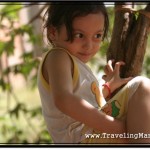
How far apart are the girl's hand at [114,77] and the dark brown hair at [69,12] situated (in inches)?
3.8

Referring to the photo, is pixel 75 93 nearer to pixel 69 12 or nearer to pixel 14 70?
pixel 69 12

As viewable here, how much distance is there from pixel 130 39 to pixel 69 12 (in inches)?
7.2

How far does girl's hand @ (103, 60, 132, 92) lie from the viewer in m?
0.94

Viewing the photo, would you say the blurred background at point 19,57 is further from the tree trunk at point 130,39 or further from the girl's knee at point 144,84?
the girl's knee at point 144,84

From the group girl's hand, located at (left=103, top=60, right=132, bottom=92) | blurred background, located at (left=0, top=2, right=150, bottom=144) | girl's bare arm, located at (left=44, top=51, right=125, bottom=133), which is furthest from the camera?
blurred background, located at (left=0, top=2, right=150, bottom=144)

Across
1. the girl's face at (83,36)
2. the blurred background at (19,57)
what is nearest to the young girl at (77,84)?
the girl's face at (83,36)

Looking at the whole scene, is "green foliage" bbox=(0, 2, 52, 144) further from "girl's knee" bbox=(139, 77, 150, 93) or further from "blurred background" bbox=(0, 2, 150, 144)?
"girl's knee" bbox=(139, 77, 150, 93)

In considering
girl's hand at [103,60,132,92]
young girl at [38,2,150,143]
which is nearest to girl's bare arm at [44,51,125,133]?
young girl at [38,2,150,143]

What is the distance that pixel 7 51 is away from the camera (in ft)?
5.15

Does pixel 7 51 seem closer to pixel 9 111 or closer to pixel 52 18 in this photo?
pixel 9 111

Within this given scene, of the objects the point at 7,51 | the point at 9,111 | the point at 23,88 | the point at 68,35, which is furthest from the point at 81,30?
the point at 23,88

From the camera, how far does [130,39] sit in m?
0.99

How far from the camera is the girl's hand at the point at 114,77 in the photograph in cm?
94

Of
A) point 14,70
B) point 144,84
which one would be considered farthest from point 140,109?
point 14,70
